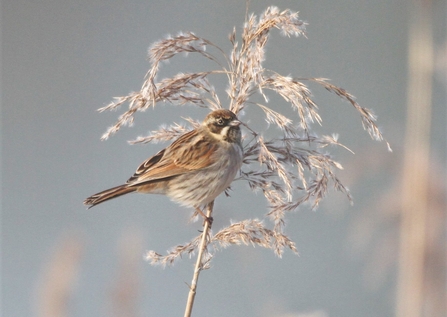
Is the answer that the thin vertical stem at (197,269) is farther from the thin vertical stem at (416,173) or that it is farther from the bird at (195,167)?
the thin vertical stem at (416,173)

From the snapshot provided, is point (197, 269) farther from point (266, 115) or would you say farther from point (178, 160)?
point (178, 160)

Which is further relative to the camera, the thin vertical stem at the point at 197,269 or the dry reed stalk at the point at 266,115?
A: the dry reed stalk at the point at 266,115

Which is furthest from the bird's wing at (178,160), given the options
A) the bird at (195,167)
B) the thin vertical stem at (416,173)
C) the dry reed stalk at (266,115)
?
the thin vertical stem at (416,173)

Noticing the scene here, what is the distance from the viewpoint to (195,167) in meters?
2.65

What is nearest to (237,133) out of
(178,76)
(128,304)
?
(178,76)

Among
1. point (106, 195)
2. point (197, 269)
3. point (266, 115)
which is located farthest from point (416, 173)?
point (106, 195)

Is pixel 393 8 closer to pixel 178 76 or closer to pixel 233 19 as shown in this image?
pixel 233 19

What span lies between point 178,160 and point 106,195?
16.5 inches

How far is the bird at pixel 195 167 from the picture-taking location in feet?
8.14

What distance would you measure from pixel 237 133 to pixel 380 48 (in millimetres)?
2346

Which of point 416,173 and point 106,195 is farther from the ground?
point 416,173

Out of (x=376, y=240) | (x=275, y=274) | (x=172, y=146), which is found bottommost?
(x=376, y=240)

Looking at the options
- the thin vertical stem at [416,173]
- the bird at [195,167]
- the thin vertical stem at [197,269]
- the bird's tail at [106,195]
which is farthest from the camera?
the bird at [195,167]

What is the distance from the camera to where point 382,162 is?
7.99ft
